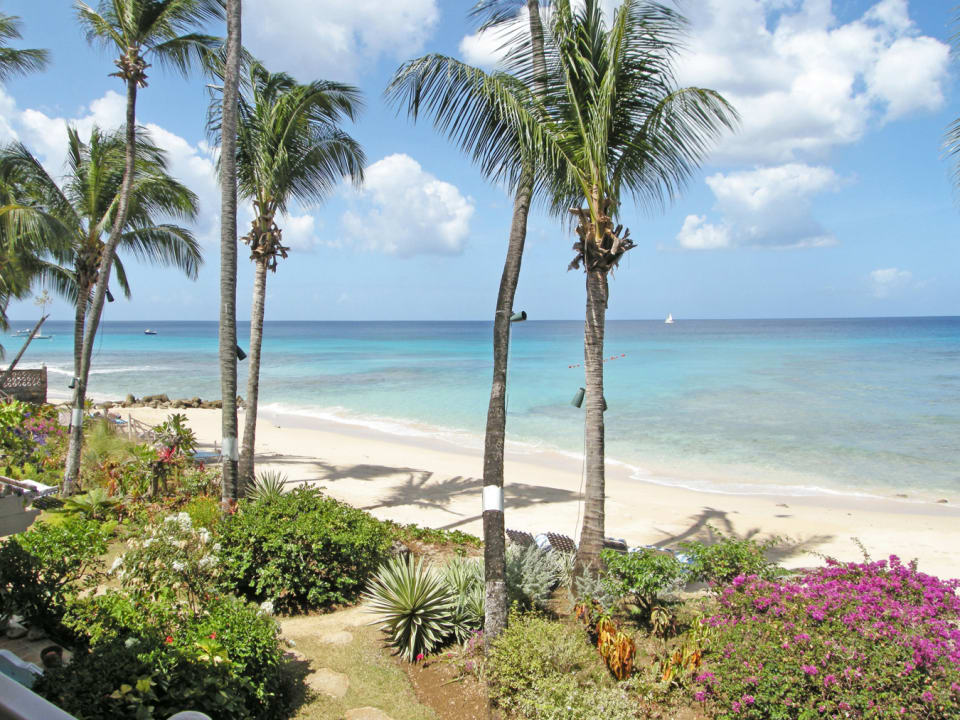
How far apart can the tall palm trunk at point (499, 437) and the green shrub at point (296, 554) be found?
1.88m

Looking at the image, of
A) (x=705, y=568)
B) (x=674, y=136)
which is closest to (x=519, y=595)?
(x=705, y=568)

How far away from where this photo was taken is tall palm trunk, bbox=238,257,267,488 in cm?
1178

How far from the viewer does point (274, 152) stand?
1210cm

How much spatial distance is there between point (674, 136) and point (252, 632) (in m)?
7.46

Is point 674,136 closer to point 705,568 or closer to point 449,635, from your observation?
point 705,568

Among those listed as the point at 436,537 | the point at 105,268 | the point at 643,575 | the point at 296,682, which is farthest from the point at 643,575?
the point at 105,268

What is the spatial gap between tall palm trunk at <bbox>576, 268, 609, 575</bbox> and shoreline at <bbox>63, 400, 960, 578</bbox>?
14.1 ft

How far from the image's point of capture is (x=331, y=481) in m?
15.9

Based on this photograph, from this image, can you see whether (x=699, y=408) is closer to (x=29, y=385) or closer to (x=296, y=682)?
(x=29, y=385)

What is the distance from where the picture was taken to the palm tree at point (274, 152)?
11969 millimetres

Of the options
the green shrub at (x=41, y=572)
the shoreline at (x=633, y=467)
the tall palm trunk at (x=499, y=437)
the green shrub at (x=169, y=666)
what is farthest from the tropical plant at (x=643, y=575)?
the shoreline at (x=633, y=467)

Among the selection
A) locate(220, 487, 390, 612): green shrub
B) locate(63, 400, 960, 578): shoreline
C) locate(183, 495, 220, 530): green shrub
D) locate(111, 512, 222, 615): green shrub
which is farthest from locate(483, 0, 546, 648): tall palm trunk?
locate(63, 400, 960, 578): shoreline

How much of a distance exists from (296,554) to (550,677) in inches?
132

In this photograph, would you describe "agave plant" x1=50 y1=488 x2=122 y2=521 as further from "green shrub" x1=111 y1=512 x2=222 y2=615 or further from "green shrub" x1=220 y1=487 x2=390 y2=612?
"green shrub" x1=111 y1=512 x2=222 y2=615
